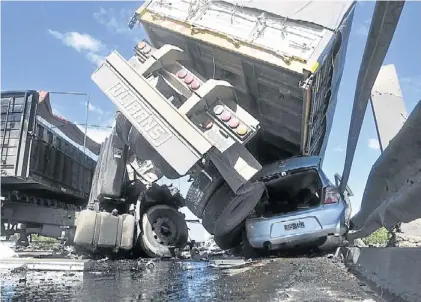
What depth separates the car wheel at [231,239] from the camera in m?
6.81

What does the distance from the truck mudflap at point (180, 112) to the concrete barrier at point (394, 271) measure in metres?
1.84

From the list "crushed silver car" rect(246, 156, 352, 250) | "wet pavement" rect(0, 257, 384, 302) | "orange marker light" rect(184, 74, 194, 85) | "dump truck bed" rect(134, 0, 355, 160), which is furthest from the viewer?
"crushed silver car" rect(246, 156, 352, 250)

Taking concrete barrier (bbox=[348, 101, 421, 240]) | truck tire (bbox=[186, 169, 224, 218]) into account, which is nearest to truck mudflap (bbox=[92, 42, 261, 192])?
truck tire (bbox=[186, 169, 224, 218])

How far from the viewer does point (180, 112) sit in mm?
5020

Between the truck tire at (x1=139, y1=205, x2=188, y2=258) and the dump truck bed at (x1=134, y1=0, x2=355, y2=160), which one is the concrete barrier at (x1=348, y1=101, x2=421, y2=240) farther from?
the truck tire at (x1=139, y1=205, x2=188, y2=258)

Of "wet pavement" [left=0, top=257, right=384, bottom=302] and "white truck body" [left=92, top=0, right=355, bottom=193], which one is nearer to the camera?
"wet pavement" [left=0, top=257, right=384, bottom=302]

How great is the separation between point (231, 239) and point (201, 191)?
5.19ft

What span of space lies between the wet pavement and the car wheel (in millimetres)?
1690

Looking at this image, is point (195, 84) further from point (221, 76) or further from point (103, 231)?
point (103, 231)

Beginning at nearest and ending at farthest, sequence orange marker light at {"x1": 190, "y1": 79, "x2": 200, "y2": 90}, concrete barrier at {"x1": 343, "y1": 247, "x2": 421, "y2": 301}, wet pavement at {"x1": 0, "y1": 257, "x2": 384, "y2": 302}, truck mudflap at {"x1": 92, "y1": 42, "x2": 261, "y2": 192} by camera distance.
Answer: concrete barrier at {"x1": 343, "y1": 247, "x2": 421, "y2": 301}, wet pavement at {"x1": 0, "y1": 257, "x2": 384, "y2": 302}, truck mudflap at {"x1": 92, "y1": 42, "x2": 261, "y2": 192}, orange marker light at {"x1": 190, "y1": 79, "x2": 200, "y2": 90}

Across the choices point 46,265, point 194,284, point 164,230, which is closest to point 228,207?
point 164,230

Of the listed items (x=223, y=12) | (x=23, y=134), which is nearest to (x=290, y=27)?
(x=223, y=12)

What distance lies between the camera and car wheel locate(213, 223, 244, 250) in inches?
268

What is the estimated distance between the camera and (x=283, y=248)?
20.2 ft
